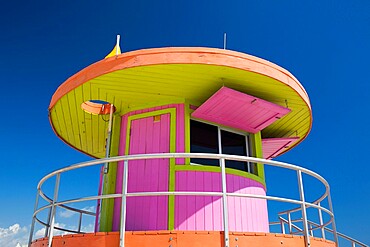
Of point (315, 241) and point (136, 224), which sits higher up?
point (136, 224)

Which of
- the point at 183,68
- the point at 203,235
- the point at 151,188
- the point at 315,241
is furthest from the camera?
the point at 151,188

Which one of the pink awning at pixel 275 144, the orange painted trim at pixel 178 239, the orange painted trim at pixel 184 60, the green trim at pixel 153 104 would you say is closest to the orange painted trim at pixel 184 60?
the orange painted trim at pixel 184 60

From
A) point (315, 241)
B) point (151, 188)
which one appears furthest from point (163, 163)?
point (315, 241)

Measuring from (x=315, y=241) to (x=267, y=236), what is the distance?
1025mm

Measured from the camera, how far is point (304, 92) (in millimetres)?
7680

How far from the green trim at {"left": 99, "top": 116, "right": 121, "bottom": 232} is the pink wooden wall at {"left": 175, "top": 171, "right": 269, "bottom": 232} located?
4.90 ft

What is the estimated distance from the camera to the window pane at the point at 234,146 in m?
7.66

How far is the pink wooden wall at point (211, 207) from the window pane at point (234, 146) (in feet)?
1.52

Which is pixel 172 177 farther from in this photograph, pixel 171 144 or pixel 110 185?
pixel 110 185

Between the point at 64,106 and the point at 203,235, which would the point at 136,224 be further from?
the point at 64,106

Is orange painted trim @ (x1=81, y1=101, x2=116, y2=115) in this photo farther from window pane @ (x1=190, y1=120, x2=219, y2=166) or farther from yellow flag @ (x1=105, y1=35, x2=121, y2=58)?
window pane @ (x1=190, y1=120, x2=219, y2=166)

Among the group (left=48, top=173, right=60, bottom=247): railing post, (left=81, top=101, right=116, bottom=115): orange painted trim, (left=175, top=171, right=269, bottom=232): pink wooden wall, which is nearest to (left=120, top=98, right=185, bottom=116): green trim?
(left=81, top=101, right=116, bottom=115): orange painted trim

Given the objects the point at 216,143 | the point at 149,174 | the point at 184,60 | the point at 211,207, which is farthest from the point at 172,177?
the point at 184,60

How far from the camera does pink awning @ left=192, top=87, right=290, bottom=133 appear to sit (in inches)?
274
